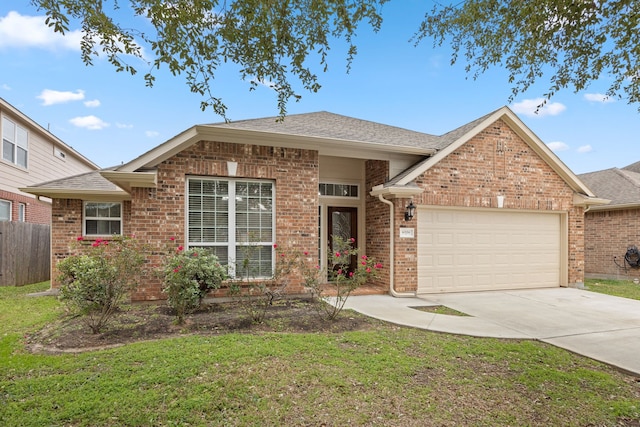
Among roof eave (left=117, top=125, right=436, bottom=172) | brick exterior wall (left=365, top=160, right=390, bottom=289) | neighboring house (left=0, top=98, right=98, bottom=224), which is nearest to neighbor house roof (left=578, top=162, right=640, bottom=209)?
roof eave (left=117, top=125, right=436, bottom=172)

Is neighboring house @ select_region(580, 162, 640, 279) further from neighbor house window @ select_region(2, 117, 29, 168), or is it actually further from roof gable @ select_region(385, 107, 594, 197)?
neighbor house window @ select_region(2, 117, 29, 168)

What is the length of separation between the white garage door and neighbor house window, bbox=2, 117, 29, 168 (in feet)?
46.0

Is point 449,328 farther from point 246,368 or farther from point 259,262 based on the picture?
point 259,262

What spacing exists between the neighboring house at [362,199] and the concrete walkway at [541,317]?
97 centimetres

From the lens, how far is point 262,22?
4.06 m

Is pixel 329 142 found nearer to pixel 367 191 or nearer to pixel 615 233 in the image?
pixel 367 191

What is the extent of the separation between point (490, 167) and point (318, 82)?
7.04 metres

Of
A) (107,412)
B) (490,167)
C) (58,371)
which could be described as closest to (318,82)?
(107,412)

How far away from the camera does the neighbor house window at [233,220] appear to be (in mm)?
7945

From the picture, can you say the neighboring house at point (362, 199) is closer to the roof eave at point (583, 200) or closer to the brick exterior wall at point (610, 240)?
the roof eave at point (583, 200)

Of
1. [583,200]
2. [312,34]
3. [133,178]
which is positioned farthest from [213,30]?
[583,200]

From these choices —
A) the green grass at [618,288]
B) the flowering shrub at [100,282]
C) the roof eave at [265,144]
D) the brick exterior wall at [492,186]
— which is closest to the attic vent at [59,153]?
the roof eave at [265,144]

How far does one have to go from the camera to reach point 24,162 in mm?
13852

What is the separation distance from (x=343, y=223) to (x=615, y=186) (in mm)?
12758
